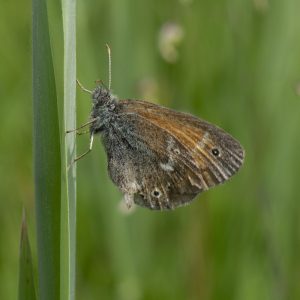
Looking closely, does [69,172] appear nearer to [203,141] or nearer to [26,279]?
[26,279]

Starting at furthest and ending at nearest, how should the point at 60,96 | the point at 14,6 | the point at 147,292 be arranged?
the point at 14,6 < the point at 147,292 < the point at 60,96

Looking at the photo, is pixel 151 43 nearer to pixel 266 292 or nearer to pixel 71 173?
pixel 266 292

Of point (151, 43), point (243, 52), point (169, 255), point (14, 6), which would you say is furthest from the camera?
point (14, 6)

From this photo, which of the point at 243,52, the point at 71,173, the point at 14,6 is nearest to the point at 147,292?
the point at 243,52

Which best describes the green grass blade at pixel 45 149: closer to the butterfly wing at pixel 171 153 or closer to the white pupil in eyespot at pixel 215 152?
the butterfly wing at pixel 171 153

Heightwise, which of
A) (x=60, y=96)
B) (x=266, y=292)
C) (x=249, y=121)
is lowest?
(x=266, y=292)

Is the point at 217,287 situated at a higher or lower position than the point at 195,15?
lower

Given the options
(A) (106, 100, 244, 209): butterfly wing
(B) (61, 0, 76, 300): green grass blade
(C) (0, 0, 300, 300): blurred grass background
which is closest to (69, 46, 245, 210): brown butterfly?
(A) (106, 100, 244, 209): butterfly wing

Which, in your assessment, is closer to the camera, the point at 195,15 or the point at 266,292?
the point at 266,292
